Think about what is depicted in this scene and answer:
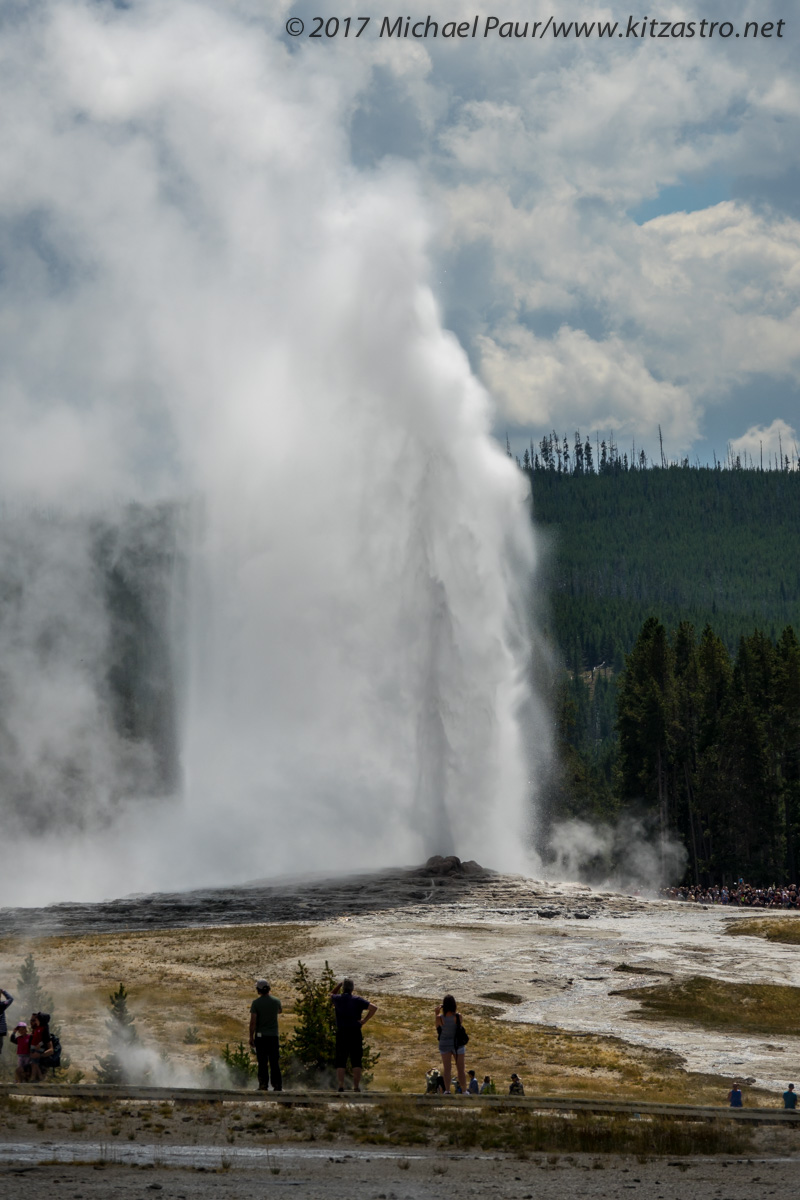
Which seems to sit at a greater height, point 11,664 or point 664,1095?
point 11,664

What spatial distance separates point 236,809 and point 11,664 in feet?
198

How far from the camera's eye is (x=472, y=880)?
51.8 meters

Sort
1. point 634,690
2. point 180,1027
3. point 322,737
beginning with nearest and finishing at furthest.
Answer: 1. point 180,1027
2. point 322,737
3. point 634,690

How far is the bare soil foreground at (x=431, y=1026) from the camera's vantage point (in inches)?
424

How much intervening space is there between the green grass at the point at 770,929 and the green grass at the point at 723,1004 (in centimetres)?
896

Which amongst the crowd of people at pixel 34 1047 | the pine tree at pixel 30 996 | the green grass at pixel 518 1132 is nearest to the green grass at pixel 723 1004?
the pine tree at pixel 30 996

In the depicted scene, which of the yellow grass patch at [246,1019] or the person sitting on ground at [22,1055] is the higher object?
the person sitting on ground at [22,1055]

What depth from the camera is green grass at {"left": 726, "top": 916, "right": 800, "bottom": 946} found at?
43000 mm

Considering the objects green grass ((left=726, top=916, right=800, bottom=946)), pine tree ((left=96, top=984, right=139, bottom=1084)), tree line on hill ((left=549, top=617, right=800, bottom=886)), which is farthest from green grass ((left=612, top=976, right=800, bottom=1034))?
tree line on hill ((left=549, top=617, right=800, bottom=886))

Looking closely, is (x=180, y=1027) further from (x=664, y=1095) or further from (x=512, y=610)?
(x=512, y=610)

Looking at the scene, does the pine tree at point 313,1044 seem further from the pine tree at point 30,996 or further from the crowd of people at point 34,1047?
the pine tree at point 30,996

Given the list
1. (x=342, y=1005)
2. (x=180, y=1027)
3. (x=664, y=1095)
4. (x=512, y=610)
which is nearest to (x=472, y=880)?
(x=512, y=610)

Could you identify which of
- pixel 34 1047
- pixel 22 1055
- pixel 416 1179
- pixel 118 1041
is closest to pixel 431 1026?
pixel 118 1041

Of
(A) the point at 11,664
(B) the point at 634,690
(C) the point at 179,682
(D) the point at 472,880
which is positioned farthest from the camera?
(A) the point at 11,664
